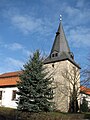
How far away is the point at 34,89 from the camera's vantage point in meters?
21.0

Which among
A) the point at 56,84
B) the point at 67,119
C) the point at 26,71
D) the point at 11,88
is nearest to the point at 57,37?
the point at 56,84

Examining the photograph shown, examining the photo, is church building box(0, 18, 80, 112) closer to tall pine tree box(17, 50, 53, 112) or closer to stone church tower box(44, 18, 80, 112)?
stone church tower box(44, 18, 80, 112)

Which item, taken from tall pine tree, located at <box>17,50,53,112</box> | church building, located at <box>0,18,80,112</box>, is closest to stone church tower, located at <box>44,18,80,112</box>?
church building, located at <box>0,18,80,112</box>

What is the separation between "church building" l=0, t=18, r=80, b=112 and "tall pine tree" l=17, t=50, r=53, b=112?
39.4 ft

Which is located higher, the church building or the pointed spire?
the pointed spire

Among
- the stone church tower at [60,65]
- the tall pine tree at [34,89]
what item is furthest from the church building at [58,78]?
the tall pine tree at [34,89]

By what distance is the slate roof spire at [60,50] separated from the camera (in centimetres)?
3754

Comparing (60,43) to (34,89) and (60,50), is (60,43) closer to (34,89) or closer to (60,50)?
(60,50)

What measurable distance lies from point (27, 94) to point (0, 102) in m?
16.6

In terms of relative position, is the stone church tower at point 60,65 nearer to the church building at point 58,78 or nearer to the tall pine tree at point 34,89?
the church building at point 58,78

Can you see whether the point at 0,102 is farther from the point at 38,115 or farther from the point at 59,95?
the point at 38,115

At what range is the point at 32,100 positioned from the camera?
812 inches

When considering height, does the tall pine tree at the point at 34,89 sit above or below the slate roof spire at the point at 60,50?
below

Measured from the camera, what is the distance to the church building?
34.5 meters
